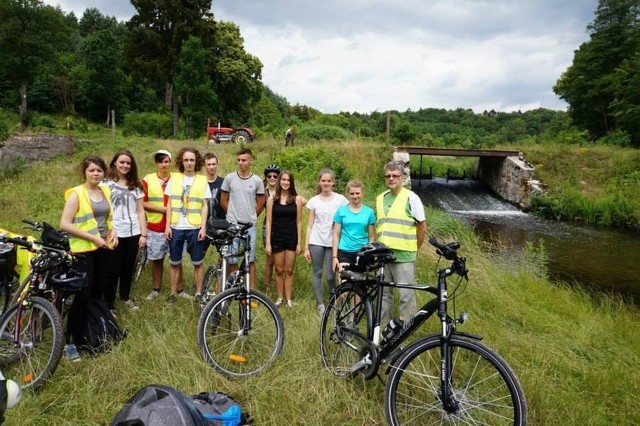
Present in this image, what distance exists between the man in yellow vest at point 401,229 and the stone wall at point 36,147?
1828 cm

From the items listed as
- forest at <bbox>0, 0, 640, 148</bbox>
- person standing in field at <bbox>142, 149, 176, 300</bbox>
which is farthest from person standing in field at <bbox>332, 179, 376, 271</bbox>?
forest at <bbox>0, 0, 640, 148</bbox>

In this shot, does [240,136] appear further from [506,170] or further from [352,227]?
[352,227]

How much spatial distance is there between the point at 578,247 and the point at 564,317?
290 inches

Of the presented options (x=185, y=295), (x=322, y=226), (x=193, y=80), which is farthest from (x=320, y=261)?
(x=193, y=80)

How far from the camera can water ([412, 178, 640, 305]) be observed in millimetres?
8367

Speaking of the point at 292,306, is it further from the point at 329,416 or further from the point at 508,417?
the point at 508,417

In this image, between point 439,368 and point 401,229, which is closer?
point 439,368

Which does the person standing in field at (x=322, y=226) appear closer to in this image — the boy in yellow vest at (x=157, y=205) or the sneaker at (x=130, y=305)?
the boy in yellow vest at (x=157, y=205)

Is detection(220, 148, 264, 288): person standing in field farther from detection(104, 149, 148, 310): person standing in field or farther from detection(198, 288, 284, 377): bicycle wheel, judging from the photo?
detection(198, 288, 284, 377): bicycle wheel

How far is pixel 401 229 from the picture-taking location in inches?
139

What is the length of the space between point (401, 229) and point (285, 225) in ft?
4.59

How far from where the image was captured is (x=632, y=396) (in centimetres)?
303

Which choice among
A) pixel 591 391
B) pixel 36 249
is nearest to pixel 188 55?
pixel 36 249

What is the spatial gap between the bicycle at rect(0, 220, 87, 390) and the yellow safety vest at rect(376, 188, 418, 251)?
8.05 feet
